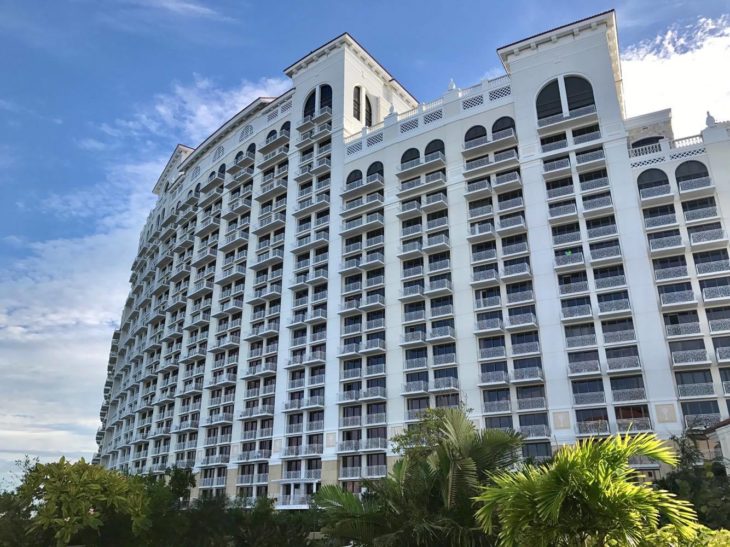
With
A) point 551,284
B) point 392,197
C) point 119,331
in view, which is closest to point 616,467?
point 551,284

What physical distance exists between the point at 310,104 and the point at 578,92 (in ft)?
101

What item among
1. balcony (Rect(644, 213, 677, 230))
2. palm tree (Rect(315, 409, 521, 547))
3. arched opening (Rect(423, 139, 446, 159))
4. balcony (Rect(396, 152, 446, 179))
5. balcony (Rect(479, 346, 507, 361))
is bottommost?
palm tree (Rect(315, 409, 521, 547))

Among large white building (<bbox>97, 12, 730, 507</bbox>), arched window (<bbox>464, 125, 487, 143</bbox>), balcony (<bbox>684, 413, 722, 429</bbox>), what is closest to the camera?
balcony (<bbox>684, 413, 722, 429</bbox>)

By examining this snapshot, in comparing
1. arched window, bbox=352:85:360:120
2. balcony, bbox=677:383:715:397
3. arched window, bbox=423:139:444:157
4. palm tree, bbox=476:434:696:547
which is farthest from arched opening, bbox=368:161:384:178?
palm tree, bbox=476:434:696:547

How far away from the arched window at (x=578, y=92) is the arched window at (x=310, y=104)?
28.9 metres

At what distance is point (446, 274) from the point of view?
167 feet

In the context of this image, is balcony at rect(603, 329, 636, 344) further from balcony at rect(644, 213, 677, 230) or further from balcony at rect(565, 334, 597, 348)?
balcony at rect(644, 213, 677, 230)

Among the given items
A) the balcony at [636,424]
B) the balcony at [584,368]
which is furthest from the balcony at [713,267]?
the balcony at [636,424]

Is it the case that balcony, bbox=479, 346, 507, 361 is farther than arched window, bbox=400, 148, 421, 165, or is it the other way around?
arched window, bbox=400, 148, 421, 165

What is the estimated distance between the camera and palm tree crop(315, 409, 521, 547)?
13000 millimetres

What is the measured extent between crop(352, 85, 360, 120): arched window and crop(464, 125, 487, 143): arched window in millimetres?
16107

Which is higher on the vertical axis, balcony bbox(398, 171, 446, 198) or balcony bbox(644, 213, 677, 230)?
balcony bbox(398, 171, 446, 198)

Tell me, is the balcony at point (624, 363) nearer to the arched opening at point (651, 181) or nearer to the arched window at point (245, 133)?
the arched opening at point (651, 181)

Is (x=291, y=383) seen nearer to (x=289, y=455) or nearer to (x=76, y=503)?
(x=289, y=455)
